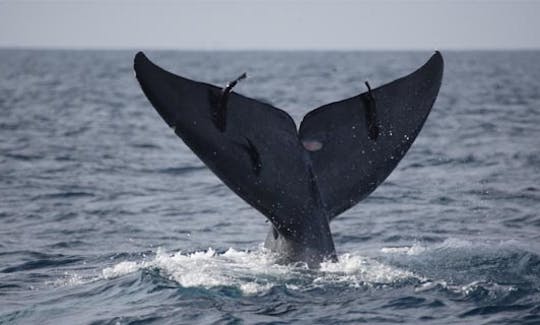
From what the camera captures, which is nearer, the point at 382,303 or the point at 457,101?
the point at 382,303

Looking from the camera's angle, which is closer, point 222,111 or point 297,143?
point 222,111

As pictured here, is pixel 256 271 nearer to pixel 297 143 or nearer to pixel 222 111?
pixel 297 143

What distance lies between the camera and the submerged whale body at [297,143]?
7445 mm

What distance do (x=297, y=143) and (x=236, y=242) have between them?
3173 mm

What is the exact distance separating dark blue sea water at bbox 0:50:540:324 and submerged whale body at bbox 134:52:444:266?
0.44 meters


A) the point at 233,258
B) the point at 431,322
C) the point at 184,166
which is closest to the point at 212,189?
the point at 184,166

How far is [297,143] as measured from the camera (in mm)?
8078

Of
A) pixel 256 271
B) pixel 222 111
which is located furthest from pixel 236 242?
pixel 222 111

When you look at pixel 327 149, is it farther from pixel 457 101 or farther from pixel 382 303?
pixel 457 101

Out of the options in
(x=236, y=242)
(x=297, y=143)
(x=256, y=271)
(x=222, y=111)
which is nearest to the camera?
(x=222, y=111)

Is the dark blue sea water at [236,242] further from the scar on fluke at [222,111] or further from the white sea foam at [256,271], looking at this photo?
the scar on fluke at [222,111]

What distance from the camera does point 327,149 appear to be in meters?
8.22

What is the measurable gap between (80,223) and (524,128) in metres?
12.8

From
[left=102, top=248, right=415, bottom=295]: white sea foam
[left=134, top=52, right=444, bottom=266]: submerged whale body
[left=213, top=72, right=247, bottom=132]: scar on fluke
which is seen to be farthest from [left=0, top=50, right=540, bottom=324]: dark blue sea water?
[left=213, top=72, right=247, bottom=132]: scar on fluke
